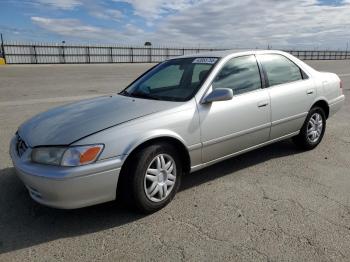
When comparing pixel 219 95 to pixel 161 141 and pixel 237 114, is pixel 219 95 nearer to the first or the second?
pixel 237 114

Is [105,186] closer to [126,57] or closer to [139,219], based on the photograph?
[139,219]

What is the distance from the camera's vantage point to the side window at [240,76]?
3975 mm

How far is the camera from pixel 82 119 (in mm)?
3350

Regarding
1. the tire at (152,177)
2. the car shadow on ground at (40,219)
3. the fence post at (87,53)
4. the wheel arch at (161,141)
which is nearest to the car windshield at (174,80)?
the wheel arch at (161,141)

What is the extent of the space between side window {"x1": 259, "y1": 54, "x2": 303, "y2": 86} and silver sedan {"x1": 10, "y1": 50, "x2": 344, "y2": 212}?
2 cm

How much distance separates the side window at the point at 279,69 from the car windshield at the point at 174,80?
2.77 feet

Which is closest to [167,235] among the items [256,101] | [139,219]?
[139,219]

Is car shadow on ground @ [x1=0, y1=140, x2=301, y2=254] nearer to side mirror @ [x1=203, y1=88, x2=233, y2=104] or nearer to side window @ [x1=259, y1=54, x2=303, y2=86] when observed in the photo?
side mirror @ [x1=203, y1=88, x2=233, y2=104]

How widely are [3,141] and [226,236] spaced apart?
4.30 m

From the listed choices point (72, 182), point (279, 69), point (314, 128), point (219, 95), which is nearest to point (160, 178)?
point (72, 182)

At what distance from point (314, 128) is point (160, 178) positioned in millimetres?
2963

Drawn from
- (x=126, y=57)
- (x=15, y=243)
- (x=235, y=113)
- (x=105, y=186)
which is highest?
(x=126, y=57)

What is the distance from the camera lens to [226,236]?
115 inches

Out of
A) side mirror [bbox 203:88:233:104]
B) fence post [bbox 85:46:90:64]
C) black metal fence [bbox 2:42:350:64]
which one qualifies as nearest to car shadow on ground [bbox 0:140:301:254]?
side mirror [bbox 203:88:233:104]
